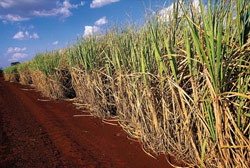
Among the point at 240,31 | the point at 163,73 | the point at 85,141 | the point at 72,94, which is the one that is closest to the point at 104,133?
the point at 85,141

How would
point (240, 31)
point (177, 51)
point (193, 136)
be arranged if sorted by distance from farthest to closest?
1. point (177, 51)
2. point (193, 136)
3. point (240, 31)

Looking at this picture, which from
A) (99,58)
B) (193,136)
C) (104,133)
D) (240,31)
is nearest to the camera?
(240,31)

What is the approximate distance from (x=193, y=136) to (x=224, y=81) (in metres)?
0.58

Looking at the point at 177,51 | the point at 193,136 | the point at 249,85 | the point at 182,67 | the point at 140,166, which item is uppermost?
the point at 177,51

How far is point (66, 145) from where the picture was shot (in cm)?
246

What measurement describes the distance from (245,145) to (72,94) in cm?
446

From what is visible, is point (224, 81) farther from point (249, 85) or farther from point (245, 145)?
point (245, 145)

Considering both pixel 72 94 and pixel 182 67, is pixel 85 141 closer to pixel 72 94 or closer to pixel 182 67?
pixel 182 67

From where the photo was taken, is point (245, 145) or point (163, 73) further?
point (163, 73)

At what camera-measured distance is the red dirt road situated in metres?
2.06

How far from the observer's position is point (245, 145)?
1.44 metres

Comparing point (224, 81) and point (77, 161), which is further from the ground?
point (224, 81)

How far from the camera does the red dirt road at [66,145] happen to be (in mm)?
2057

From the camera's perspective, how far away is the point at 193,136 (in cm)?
177
